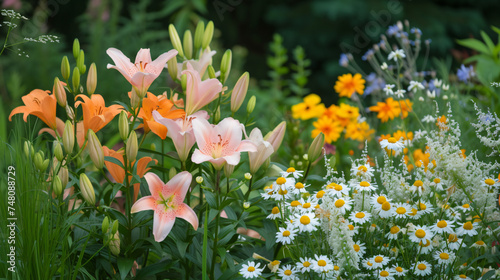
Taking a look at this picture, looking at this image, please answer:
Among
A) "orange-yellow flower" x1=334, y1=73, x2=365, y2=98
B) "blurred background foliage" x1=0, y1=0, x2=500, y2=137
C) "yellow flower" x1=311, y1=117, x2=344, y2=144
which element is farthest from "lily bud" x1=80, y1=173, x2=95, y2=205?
"blurred background foliage" x1=0, y1=0, x2=500, y2=137

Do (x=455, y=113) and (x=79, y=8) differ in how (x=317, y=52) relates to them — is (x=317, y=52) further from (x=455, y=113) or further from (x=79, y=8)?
(x=455, y=113)

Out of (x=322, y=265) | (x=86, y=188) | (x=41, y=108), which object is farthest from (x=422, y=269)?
(x=41, y=108)

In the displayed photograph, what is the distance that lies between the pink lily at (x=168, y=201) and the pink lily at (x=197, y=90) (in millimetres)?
172

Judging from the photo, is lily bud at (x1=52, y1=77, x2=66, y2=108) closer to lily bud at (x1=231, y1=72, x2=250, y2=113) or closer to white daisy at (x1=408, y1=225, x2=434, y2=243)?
lily bud at (x1=231, y1=72, x2=250, y2=113)

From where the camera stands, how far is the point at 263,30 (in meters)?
7.28

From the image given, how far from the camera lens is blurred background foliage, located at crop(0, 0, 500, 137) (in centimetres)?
425

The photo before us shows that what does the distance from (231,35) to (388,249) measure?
5.47 m

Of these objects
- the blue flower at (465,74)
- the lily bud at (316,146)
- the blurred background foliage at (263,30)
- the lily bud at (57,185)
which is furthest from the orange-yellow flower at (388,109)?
the blurred background foliage at (263,30)

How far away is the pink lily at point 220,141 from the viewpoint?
1116 millimetres

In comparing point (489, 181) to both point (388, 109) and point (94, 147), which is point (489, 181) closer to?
point (94, 147)

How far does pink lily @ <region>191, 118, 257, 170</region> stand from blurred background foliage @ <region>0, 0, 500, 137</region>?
8.98 feet

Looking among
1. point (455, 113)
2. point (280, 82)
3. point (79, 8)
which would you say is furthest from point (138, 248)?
point (79, 8)

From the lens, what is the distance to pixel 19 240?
3.72ft

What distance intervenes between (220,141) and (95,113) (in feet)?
1.25
